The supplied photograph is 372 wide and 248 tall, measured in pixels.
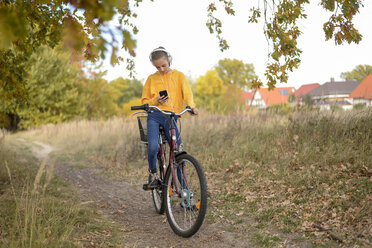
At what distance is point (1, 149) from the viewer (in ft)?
25.0

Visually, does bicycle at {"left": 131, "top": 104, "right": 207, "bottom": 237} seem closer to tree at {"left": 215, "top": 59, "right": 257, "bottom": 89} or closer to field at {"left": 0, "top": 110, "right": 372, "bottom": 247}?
field at {"left": 0, "top": 110, "right": 372, "bottom": 247}

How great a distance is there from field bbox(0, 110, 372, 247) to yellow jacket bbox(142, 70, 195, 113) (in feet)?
5.10

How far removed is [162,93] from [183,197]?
134 centimetres

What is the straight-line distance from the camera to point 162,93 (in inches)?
163

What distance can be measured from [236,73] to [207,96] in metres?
14.1

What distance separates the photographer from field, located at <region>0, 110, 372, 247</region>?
3.29m

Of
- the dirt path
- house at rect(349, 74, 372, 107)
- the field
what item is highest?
house at rect(349, 74, 372, 107)

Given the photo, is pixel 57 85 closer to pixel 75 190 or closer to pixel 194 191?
pixel 75 190

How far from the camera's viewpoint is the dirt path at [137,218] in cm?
344

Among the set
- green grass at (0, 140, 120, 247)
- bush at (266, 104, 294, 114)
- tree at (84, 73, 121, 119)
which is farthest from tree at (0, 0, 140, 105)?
tree at (84, 73, 121, 119)

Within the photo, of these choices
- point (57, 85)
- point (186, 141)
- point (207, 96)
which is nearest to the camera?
point (186, 141)

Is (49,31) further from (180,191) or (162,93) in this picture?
(180,191)

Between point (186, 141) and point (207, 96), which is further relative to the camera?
point (207, 96)

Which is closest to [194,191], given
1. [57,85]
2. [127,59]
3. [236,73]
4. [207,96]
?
[127,59]
